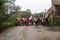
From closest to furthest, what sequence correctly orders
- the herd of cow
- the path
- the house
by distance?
1. the path
2. the herd of cow
3. the house

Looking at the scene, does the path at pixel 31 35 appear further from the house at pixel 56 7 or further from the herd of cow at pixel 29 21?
the house at pixel 56 7

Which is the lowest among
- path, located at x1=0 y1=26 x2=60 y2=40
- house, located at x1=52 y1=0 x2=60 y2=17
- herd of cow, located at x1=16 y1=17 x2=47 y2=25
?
herd of cow, located at x1=16 y1=17 x2=47 y2=25

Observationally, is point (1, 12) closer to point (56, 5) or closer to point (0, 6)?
point (0, 6)

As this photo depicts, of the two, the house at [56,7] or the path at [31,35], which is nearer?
the path at [31,35]

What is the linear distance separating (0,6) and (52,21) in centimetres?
1806

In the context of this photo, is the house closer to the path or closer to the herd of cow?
the herd of cow

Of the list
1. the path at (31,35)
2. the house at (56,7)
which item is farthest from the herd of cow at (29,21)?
the path at (31,35)

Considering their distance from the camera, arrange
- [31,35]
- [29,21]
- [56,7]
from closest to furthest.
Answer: [31,35] < [29,21] < [56,7]

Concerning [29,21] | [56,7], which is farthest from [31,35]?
[56,7]

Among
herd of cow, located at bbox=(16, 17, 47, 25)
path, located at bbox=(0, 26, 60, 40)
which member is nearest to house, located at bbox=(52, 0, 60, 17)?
herd of cow, located at bbox=(16, 17, 47, 25)

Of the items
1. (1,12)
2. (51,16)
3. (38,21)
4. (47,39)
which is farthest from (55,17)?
(47,39)

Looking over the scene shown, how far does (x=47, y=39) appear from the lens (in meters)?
17.0

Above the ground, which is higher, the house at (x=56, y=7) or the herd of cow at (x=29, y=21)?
the house at (x=56, y=7)

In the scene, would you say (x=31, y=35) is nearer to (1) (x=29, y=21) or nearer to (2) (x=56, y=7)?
(1) (x=29, y=21)
